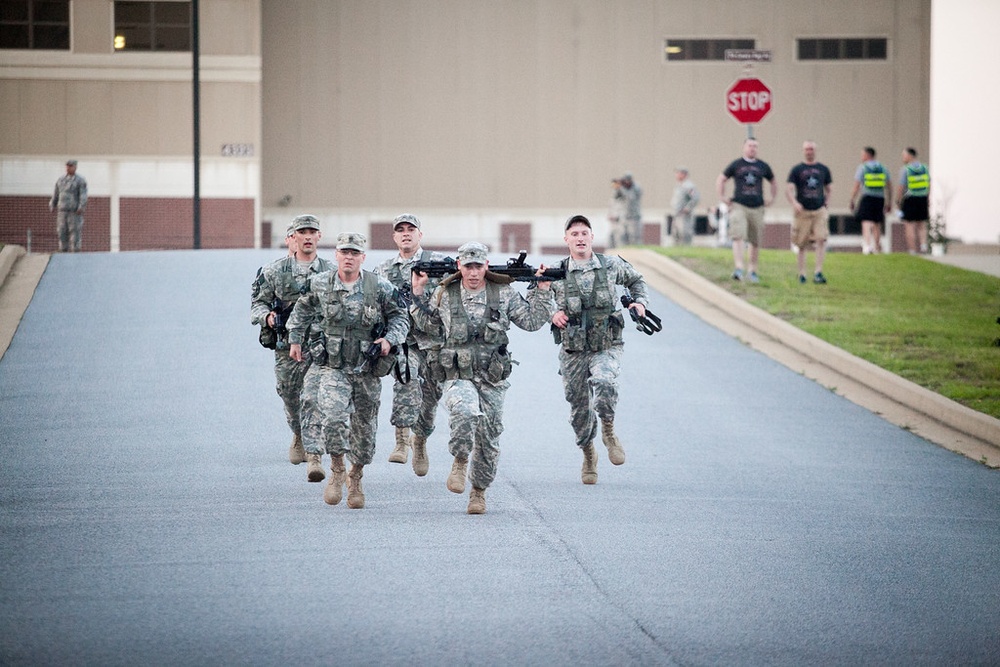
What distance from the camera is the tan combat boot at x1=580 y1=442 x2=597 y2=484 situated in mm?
12602

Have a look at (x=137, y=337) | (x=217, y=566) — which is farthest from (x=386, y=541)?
(x=137, y=337)

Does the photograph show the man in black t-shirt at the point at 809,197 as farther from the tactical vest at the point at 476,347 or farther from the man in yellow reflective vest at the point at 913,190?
the tactical vest at the point at 476,347

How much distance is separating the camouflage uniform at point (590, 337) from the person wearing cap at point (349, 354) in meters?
1.56

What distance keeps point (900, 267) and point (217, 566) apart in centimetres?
2125

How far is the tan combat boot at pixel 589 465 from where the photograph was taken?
12602 millimetres

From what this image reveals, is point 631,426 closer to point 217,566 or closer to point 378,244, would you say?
point 217,566

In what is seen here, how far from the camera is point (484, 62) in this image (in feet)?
167

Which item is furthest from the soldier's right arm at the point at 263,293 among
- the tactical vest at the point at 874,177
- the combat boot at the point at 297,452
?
the tactical vest at the point at 874,177

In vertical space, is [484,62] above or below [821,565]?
above

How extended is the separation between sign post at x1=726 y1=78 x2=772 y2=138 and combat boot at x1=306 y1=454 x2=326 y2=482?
14159mm

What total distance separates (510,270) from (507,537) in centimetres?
221

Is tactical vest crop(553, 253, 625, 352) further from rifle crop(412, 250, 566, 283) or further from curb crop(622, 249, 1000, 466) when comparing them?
curb crop(622, 249, 1000, 466)

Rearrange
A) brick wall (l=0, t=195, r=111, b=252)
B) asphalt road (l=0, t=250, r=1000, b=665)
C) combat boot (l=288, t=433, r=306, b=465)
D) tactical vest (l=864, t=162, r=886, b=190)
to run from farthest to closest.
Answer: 1. brick wall (l=0, t=195, r=111, b=252)
2. tactical vest (l=864, t=162, r=886, b=190)
3. combat boot (l=288, t=433, r=306, b=465)
4. asphalt road (l=0, t=250, r=1000, b=665)

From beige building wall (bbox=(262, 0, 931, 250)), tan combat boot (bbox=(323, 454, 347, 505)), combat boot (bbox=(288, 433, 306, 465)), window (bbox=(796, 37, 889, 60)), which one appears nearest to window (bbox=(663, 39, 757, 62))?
beige building wall (bbox=(262, 0, 931, 250))
